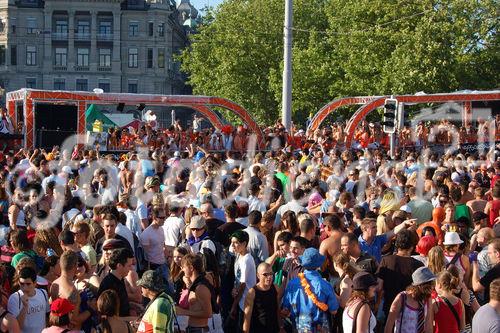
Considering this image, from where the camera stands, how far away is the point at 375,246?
11.4m

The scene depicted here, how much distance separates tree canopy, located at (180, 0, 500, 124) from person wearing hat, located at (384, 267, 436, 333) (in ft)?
131

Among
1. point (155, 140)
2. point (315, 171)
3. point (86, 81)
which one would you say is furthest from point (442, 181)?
Result: point (86, 81)

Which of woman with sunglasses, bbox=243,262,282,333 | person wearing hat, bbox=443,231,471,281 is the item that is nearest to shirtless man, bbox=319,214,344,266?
person wearing hat, bbox=443,231,471,281

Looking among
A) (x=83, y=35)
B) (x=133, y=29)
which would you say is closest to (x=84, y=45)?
(x=83, y=35)

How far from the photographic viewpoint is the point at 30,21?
95.1 meters

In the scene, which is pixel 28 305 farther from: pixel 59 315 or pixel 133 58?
pixel 133 58

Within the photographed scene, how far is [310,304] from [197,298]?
105 cm

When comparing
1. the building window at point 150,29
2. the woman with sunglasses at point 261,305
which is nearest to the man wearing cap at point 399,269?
the woman with sunglasses at point 261,305

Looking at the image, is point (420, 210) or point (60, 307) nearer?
point (60, 307)

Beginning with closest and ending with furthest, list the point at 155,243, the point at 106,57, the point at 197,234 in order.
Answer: the point at 197,234 → the point at 155,243 → the point at 106,57

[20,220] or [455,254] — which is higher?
[20,220]

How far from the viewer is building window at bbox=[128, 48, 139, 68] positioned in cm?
9656

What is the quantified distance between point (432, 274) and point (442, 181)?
772 cm

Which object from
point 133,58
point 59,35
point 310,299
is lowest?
point 310,299
